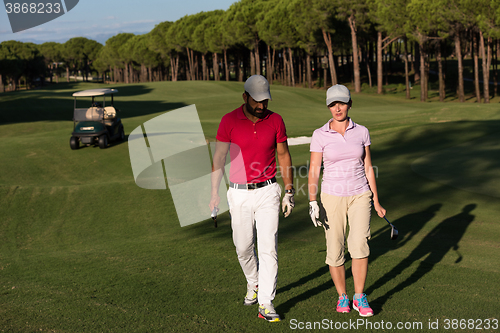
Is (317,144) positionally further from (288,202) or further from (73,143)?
(73,143)

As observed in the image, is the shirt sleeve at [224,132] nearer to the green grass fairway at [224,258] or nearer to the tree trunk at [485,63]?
the green grass fairway at [224,258]

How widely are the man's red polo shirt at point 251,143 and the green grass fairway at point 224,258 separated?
55.0 inches

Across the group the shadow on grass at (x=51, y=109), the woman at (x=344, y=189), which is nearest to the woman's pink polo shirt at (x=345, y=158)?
the woman at (x=344, y=189)

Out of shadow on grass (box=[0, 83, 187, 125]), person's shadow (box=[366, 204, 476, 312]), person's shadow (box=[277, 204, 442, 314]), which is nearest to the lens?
person's shadow (box=[277, 204, 442, 314])

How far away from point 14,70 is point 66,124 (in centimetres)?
6644

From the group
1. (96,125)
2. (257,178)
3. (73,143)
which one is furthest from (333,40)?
(257,178)

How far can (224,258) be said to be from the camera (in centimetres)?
690

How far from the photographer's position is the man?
186 inches

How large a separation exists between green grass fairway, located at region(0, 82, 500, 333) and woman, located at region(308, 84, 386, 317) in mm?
399

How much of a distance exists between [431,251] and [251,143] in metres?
3.53

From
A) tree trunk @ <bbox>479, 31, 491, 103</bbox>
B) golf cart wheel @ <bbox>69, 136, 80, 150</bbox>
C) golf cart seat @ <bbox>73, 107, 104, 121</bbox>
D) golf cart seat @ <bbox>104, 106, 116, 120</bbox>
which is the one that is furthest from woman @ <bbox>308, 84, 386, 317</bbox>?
tree trunk @ <bbox>479, 31, 491, 103</bbox>

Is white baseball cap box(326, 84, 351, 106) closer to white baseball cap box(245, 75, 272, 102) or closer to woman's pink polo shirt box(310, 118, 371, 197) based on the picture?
woman's pink polo shirt box(310, 118, 371, 197)

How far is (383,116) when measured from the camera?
1260 inches

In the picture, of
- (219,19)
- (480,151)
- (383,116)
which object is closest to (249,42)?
(219,19)
